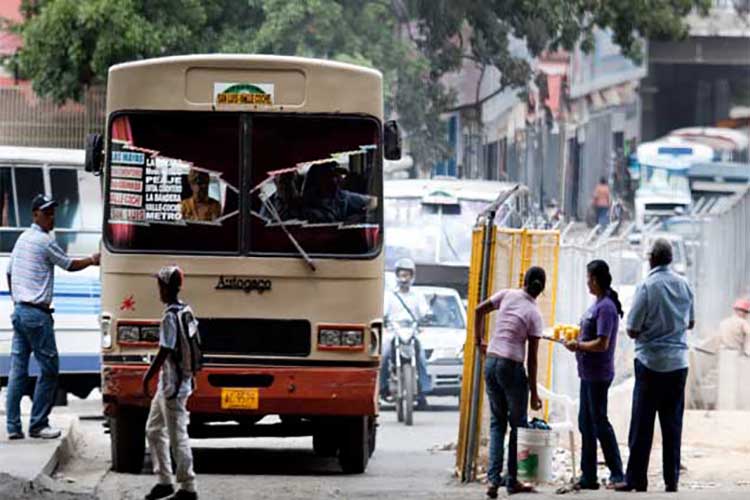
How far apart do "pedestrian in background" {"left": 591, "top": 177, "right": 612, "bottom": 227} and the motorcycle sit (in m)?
26.6

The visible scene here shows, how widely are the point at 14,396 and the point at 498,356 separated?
176 inches

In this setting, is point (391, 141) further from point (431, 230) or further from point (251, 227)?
point (431, 230)

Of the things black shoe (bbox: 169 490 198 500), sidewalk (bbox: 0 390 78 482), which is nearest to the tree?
sidewalk (bbox: 0 390 78 482)

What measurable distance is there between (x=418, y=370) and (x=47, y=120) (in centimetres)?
937

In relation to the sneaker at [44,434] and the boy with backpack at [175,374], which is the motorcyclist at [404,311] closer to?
the sneaker at [44,434]

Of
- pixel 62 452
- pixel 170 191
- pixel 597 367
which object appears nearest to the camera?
pixel 597 367

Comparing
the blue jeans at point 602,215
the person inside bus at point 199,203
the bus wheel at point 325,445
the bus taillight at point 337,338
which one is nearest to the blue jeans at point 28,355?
the person inside bus at point 199,203

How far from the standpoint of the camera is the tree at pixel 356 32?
2773 cm

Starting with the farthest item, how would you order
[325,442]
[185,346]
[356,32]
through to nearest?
1. [356,32]
2. [325,442]
3. [185,346]

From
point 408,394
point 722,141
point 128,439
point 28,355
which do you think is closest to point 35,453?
point 128,439

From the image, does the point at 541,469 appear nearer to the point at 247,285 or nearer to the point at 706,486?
the point at 706,486

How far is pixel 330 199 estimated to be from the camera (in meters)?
14.1

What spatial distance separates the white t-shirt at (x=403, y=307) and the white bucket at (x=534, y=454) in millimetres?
8479

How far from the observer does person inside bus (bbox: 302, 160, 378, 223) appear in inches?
554
